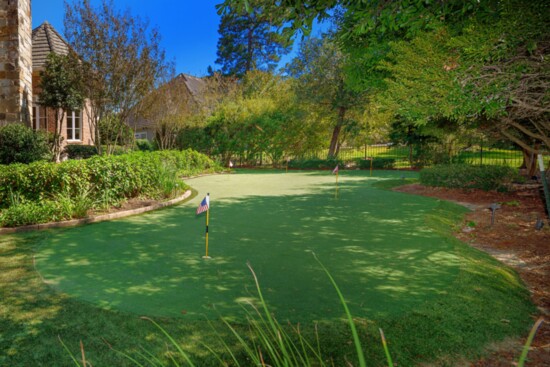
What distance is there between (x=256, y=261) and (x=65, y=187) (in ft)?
16.8

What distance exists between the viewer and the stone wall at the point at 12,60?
11461 mm

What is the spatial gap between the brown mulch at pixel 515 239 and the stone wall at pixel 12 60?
1317 cm

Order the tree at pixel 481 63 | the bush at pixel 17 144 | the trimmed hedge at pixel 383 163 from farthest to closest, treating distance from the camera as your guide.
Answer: the trimmed hedge at pixel 383 163 < the bush at pixel 17 144 < the tree at pixel 481 63

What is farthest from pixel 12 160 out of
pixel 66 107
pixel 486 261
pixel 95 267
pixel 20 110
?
pixel 486 261

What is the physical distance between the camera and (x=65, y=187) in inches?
314

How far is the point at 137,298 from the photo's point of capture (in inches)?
160

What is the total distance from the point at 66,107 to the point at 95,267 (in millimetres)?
15278

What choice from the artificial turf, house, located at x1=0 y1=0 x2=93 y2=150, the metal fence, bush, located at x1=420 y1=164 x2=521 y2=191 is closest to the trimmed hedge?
the metal fence

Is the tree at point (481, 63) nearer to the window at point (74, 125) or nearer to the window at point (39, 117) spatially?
the window at point (39, 117)

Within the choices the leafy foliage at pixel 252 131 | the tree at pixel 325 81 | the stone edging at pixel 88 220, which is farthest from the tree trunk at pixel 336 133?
the stone edging at pixel 88 220

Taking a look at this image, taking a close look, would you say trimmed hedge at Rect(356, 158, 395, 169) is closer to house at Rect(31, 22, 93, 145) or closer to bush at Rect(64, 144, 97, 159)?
bush at Rect(64, 144, 97, 159)

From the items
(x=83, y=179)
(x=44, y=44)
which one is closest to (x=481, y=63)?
(x=83, y=179)

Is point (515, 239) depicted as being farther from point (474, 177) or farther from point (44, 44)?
point (44, 44)

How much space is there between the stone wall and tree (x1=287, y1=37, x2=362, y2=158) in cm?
1798
